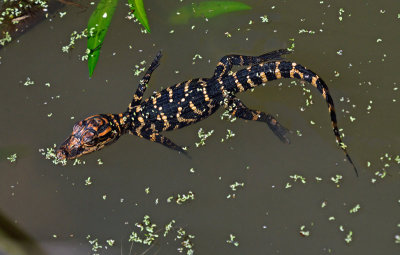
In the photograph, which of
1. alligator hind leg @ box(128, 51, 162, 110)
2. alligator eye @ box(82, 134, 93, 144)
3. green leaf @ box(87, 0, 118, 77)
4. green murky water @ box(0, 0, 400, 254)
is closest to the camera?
green murky water @ box(0, 0, 400, 254)

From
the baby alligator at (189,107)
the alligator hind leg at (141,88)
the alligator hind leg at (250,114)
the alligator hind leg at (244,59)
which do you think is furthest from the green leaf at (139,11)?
the alligator hind leg at (250,114)

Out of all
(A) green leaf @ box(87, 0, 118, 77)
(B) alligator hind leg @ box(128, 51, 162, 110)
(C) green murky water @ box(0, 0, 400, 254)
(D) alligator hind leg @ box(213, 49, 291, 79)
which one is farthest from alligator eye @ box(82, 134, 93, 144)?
(D) alligator hind leg @ box(213, 49, 291, 79)

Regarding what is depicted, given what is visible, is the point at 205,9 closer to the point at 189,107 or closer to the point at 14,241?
the point at 189,107

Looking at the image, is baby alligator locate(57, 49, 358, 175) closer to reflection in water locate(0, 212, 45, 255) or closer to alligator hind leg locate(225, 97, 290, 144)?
alligator hind leg locate(225, 97, 290, 144)

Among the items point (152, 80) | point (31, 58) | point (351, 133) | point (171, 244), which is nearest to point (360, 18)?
point (351, 133)

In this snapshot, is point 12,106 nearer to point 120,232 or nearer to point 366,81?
point 120,232

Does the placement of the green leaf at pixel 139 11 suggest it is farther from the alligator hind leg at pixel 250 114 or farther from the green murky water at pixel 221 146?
the alligator hind leg at pixel 250 114
